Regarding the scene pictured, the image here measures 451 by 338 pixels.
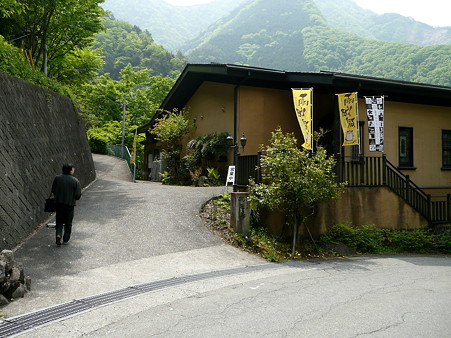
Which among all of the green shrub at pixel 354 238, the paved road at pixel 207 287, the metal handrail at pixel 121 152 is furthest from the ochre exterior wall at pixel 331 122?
the metal handrail at pixel 121 152

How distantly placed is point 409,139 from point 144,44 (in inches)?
2853

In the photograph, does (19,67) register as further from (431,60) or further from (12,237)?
(431,60)

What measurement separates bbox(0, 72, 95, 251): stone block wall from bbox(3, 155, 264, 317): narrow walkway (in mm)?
523

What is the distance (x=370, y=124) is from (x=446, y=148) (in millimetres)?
6648

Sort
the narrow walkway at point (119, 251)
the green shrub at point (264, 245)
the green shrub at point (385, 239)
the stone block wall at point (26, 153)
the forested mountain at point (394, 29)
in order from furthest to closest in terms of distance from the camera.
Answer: the forested mountain at point (394, 29) → the green shrub at point (385, 239) → the green shrub at point (264, 245) → the stone block wall at point (26, 153) → the narrow walkway at point (119, 251)

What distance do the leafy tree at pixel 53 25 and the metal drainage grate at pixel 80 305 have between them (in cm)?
1415

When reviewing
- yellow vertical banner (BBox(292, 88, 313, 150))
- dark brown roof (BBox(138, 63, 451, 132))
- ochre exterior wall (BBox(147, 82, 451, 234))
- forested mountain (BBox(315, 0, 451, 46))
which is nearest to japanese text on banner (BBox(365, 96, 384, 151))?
dark brown roof (BBox(138, 63, 451, 132))

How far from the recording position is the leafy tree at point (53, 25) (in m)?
17.0

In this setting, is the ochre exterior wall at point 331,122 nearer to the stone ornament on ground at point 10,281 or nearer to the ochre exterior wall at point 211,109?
the ochre exterior wall at point 211,109

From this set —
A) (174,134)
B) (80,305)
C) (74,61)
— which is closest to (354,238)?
(80,305)

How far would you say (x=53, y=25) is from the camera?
61.5ft

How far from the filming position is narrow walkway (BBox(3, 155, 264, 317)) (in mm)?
6250

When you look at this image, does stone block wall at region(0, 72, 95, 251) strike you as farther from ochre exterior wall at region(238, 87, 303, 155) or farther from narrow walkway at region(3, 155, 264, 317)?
ochre exterior wall at region(238, 87, 303, 155)

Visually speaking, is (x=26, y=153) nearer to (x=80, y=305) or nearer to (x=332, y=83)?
(x=80, y=305)
